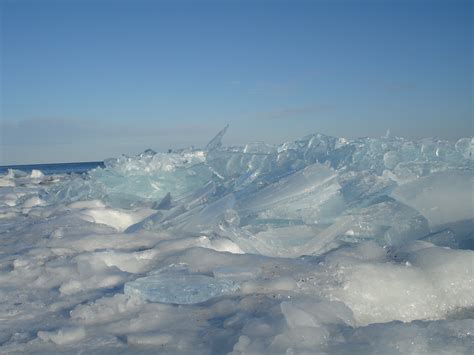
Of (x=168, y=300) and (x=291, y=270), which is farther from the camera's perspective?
(x=291, y=270)

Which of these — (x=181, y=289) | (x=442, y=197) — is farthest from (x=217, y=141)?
(x=181, y=289)

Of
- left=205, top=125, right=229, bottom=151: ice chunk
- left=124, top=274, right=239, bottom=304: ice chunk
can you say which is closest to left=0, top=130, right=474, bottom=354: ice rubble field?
left=124, top=274, right=239, bottom=304: ice chunk

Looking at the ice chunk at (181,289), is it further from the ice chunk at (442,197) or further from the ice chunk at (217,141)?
the ice chunk at (217,141)

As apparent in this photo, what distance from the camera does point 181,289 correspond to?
1.98 m

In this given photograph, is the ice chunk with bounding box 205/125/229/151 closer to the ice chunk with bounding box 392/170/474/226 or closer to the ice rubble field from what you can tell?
the ice rubble field

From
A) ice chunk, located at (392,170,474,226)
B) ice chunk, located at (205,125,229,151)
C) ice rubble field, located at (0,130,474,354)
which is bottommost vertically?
ice rubble field, located at (0,130,474,354)

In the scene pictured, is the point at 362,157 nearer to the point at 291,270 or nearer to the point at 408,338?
the point at 291,270

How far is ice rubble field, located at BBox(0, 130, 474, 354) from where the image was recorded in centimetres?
158

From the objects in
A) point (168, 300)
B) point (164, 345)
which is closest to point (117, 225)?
point (168, 300)

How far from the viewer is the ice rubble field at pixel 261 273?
62.3 inches

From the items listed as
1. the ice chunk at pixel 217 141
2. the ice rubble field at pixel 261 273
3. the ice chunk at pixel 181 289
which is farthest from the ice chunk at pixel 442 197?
the ice chunk at pixel 217 141

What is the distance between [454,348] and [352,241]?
5.93 feet

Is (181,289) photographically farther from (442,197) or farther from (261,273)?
(442,197)

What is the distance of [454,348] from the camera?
1429 mm
